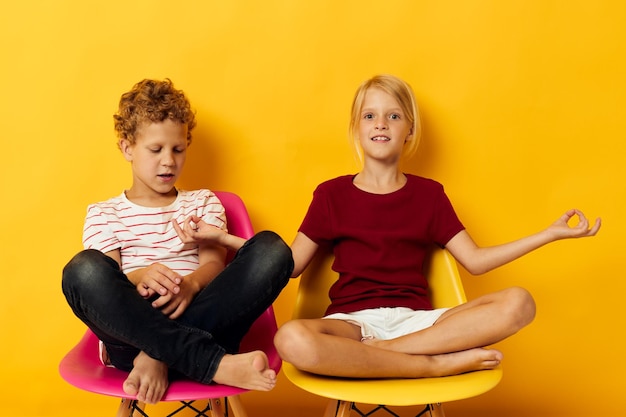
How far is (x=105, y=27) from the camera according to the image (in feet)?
7.13

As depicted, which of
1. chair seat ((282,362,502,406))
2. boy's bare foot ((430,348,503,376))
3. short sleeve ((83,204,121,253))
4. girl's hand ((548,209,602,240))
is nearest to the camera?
chair seat ((282,362,502,406))

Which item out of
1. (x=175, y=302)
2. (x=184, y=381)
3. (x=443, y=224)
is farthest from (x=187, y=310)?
(x=443, y=224)

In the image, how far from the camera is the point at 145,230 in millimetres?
1879

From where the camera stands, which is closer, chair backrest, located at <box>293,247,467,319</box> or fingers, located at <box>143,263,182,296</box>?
fingers, located at <box>143,263,182,296</box>

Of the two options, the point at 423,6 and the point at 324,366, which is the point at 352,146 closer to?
the point at 423,6

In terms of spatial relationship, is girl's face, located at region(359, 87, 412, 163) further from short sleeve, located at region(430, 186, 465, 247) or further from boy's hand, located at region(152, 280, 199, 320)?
boy's hand, located at region(152, 280, 199, 320)

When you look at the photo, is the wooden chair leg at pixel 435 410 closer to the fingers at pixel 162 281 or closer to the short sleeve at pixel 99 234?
the fingers at pixel 162 281

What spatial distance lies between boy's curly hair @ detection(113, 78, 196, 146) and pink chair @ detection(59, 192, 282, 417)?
0.24 meters

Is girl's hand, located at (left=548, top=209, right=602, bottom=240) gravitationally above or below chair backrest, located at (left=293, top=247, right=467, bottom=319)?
above

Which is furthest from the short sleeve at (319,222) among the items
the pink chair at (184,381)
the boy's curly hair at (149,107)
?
the boy's curly hair at (149,107)

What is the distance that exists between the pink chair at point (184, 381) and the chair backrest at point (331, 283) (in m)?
0.10

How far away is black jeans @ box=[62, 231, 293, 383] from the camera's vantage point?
1.52 meters

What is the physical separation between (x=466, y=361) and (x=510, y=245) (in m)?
0.37

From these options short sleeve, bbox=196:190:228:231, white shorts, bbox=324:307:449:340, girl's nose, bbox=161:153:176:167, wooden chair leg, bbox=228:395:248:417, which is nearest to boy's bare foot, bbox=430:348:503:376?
white shorts, bbox=324:307:449:340
